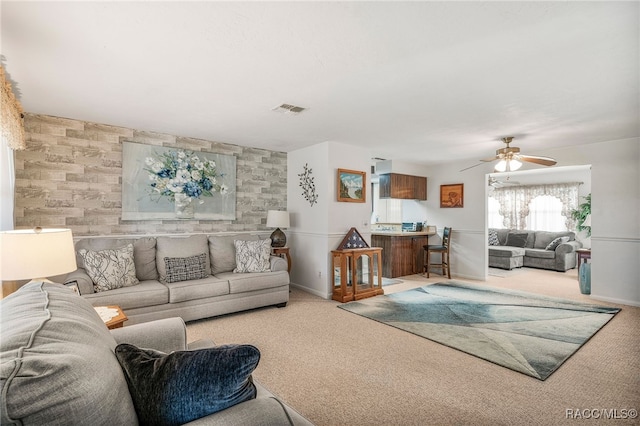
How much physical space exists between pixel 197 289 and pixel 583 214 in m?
7.94

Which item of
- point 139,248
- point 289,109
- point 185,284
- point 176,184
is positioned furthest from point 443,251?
point 139,248

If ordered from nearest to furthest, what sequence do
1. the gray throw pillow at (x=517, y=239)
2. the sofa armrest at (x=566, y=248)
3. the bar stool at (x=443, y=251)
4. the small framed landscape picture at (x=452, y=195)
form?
the bar stool at (x=443, y=251) < the small framed landscape picture at (x=452, y=195) < the sofa armrest at (x=566, y=248) < the gray throw pillow at (x=517, y=239)

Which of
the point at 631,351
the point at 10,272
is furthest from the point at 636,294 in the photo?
the point at 10,272

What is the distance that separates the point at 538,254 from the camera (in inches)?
295

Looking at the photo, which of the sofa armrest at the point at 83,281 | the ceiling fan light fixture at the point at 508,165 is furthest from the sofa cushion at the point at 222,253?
the ceiling fan light fixture at the point at 508,165

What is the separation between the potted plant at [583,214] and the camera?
6848 mm

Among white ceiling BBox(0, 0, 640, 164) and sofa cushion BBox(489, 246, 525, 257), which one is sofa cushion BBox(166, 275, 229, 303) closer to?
white ceiling BBox(0, 0, 640, 164)

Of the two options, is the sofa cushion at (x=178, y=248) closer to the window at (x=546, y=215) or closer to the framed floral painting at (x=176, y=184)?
the framed floral painting at (x=176, y=184)

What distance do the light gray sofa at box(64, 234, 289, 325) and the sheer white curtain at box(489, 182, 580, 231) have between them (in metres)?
7.55

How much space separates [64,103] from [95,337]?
3.23m

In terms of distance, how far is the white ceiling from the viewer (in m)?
1.78

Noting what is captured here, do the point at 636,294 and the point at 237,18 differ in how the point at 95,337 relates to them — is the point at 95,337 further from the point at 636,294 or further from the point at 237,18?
the point at 636,294

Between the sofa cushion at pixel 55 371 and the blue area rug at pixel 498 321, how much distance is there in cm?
289

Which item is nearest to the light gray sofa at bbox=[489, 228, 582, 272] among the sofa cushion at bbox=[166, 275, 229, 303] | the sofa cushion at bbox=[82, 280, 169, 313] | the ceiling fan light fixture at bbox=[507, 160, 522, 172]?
the ceiling fan light fixture at bbox=[507, 160, 522, 172]
